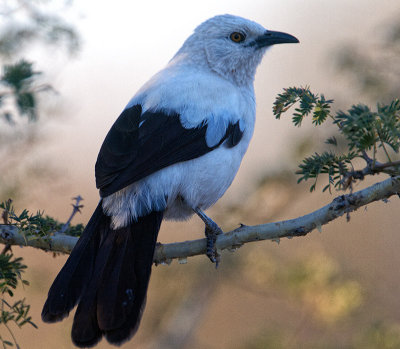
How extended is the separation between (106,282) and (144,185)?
0.60 m

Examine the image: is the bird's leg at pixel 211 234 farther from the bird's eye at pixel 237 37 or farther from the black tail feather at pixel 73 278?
the bird's eye at pixel 237 37

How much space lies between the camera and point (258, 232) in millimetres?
2609

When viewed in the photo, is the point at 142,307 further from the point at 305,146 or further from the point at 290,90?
the point at 305,146

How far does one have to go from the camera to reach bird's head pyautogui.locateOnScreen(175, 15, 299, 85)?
4004mm

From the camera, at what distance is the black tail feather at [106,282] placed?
9.05 feet

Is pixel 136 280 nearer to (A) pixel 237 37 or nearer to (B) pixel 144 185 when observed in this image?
(B) pixel 144 185

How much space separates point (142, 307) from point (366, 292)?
1293 millimetres

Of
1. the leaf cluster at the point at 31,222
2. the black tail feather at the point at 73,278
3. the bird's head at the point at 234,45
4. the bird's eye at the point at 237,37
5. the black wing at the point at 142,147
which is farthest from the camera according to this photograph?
the bird's eye at the point at 237,37

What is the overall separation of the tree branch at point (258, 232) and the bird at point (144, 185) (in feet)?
0.27

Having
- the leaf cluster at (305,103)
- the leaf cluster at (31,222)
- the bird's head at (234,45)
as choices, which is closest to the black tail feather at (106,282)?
the leaf cluster at (31,222)

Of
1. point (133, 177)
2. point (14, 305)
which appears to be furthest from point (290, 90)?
point (14, 305)

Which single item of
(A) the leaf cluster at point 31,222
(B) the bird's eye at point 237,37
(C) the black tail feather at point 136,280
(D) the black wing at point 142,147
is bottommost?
(C) the black tail feather at point 136,280

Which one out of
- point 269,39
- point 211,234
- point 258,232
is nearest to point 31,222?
point 211,234

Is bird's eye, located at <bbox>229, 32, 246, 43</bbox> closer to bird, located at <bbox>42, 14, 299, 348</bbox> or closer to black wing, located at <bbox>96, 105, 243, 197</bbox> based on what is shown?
bird, located at <bbox>42, 14, 299, 348</bbox>
